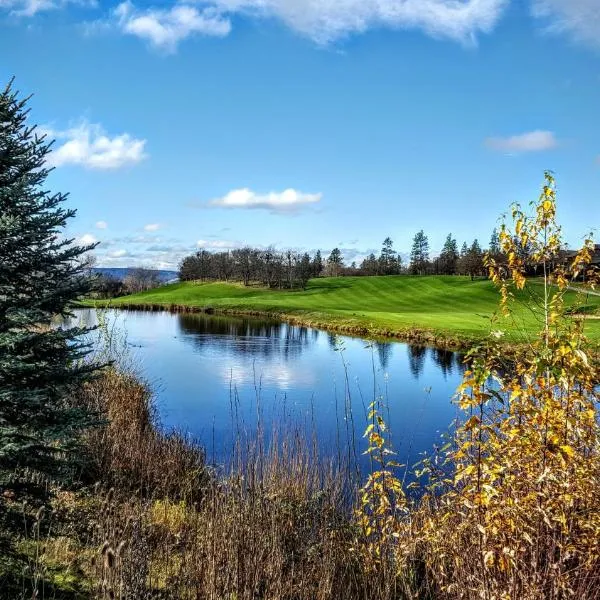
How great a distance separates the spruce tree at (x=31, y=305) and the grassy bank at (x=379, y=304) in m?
26.8

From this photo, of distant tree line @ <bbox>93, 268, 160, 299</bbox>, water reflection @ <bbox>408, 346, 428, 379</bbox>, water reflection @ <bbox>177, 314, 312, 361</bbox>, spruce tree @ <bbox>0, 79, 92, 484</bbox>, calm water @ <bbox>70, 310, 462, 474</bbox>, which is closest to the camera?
spruce tree @ <bbox>0, 79, 92, 484</bbox>

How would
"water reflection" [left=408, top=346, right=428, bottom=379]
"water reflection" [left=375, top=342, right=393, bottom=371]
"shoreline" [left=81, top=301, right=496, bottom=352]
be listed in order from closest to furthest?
"water reflection" [left=408, top=346, right=428, bottom=379] < "water reflection" [left=375, top=342, right=393, bottom=371] < "shoreline" [left=81, top=301, right=496, bottom=352]

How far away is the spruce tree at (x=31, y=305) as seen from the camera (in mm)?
6004

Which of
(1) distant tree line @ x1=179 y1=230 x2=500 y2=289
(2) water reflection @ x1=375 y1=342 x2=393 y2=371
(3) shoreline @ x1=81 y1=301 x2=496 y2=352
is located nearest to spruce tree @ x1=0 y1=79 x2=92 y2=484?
(3) shoreline @ x1=81 y1=301 x2=496 y2=352

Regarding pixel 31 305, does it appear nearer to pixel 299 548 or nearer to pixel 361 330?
pixel 299 548

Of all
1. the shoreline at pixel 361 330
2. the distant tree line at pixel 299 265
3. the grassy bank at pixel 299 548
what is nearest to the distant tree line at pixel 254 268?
the distant tree line at pixel 299 265

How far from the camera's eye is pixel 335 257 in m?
157

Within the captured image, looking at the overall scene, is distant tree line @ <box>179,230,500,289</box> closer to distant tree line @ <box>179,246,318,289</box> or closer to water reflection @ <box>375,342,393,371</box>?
distant tree line @ <box>179,246,318,289</box>

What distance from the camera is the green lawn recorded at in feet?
151

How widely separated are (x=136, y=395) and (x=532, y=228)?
12029 millimetres

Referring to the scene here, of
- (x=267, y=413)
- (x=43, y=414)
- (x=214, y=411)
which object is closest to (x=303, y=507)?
(x=43, y=414)

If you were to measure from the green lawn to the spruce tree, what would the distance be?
28884 millimetres

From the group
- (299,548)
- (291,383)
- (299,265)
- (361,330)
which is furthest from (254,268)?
(299,548)

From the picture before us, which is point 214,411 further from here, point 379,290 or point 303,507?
point 379,290
